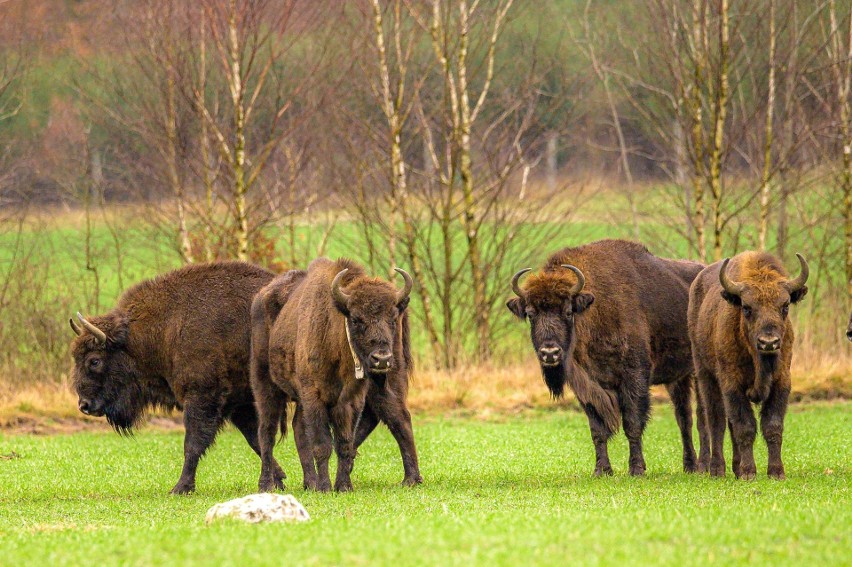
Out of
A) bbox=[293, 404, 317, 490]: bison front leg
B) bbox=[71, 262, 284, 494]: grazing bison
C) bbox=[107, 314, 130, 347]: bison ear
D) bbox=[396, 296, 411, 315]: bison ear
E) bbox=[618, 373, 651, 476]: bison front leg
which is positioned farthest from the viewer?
bbox=[107, 314, 130, 347]: bison ear

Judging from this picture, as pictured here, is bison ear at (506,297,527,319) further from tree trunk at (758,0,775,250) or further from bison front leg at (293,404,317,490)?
tree trunk at (758,0,775,250)

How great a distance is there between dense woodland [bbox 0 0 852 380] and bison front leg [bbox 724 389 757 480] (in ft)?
30.8

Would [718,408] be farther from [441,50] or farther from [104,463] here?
[441,50]

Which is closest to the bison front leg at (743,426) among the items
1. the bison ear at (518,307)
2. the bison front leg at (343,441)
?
the bison ear at (518,307)

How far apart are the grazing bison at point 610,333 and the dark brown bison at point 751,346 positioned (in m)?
1.08

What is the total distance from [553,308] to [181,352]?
4.40 meters

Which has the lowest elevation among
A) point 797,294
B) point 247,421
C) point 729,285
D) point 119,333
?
point 247,421

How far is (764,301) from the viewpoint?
1284 cm

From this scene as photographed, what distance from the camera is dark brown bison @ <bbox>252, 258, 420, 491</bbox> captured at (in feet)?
43.1

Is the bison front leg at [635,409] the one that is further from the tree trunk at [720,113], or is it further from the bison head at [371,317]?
the tree trunk at [720,113]

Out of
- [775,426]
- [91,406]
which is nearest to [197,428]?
[91,406]

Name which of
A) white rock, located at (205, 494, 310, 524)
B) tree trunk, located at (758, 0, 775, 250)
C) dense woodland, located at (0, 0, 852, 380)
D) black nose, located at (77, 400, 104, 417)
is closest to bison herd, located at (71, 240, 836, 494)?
black nose, located at (77, 400, 104, 417)

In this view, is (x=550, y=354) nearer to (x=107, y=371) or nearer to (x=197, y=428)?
(x=197, y=428)

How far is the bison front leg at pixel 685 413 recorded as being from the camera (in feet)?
50.0
